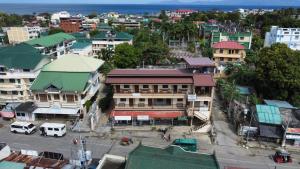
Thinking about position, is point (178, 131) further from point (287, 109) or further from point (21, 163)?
point (21, 163)

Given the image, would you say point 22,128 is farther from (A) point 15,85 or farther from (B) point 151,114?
(B) point 151,114

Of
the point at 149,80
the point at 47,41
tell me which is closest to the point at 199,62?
the point at 149,80

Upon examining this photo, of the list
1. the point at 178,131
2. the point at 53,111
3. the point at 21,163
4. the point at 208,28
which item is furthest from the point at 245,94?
the point at 208,28

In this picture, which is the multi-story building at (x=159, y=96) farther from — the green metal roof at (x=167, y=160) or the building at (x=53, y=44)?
the building at (x=53, y=44)

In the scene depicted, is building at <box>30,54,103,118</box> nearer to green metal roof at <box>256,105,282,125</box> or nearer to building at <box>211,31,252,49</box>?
green metal roof at <box>256,105,282,125</box>

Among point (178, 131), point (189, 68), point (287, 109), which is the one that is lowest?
point (178, 131)
